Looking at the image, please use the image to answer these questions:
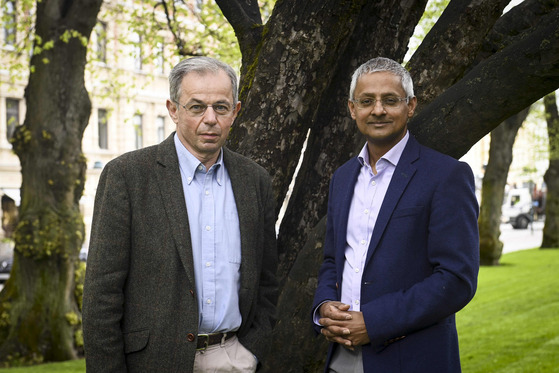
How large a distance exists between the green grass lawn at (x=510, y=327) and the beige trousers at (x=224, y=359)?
5.38 meters

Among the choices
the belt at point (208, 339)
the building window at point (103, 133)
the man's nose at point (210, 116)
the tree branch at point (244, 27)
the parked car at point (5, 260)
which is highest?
the building window at point (103, 133)

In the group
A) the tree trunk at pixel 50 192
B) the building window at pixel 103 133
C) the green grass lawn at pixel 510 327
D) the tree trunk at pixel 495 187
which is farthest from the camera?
the building window at pixel 103 133

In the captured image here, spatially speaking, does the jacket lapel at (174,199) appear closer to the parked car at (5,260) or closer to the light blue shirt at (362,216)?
the light blue shirt at (362,216)

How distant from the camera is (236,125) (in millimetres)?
4742

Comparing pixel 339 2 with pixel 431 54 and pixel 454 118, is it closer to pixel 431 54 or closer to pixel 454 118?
pixel 431 54

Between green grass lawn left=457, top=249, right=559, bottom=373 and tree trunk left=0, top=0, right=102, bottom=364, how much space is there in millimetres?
6199

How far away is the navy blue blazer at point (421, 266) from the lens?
2982 millimetres

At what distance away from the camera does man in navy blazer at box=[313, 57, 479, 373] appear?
118 inches

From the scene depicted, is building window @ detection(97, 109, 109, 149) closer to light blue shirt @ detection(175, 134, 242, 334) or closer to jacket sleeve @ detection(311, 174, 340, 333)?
jacket sleeve @ detection(311, 174, 340, 333)

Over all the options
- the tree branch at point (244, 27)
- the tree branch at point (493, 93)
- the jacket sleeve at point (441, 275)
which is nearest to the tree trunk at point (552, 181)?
the tree branch at point (244, 27)

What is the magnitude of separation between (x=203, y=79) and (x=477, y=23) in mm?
2167

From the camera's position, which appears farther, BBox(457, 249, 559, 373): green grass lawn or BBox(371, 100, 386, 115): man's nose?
BBox(457, 249, 559, 373): green grass lawn

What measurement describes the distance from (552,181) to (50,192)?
20.1 metres

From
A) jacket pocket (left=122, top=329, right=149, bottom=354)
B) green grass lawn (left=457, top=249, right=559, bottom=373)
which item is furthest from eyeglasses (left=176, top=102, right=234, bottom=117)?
green grass lawn (left=457, top=249, right=559, bottom=373)
